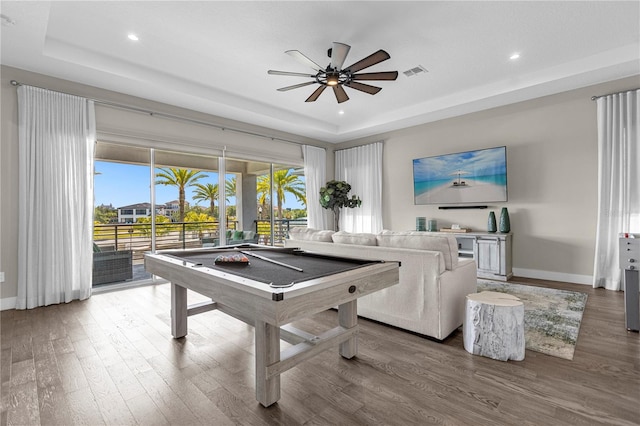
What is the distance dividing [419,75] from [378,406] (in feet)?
13.2

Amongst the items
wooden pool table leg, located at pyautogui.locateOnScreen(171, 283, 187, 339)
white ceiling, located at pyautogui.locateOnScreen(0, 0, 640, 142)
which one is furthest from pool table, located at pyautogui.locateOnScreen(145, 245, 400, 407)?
white ceiling, located at pyautogui.locateOnScreen(0, 0, 640, 142)

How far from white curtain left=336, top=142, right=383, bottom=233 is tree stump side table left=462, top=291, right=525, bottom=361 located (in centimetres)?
420

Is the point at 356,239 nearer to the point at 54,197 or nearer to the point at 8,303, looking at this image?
the point at 54,197

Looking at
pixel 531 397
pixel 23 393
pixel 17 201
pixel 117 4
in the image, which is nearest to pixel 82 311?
pixel 17 201

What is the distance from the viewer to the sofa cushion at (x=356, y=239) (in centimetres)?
298

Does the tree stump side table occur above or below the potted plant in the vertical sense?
below

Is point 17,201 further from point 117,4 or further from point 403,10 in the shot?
point 403,10

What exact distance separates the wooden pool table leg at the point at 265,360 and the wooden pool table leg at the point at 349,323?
0.65 m

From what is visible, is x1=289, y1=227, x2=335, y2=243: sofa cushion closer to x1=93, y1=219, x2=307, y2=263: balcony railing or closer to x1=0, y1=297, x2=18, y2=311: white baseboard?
x1=93, y1=219, x2=307, y2=263: balcony railing

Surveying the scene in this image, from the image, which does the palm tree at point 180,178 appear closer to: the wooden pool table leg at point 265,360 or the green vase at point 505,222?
the wooden pool table leg at point 265,360

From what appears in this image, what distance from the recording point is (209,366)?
2.12 meters

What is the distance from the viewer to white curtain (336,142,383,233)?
6.54 metres

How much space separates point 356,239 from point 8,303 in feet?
12.9

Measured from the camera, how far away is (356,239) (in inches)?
120
